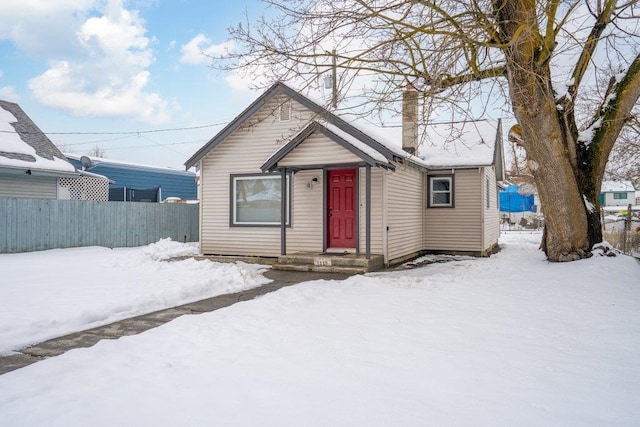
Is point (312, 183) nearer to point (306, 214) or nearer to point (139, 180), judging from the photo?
point (306, 214)

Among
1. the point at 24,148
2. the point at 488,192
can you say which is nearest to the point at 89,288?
the point at 24,148

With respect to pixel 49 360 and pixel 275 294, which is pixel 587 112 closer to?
pixel 275 294

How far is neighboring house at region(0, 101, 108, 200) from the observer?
1524cm

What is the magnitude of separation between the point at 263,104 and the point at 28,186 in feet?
31.9

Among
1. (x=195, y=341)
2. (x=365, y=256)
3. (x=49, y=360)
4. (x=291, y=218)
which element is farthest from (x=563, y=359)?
(x=291, y=218)

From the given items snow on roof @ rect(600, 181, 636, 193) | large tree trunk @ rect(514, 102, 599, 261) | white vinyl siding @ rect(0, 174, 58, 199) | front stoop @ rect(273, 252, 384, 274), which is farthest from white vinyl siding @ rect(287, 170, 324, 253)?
Answer: snow on roof @ rect(600, 181, 636, 193)

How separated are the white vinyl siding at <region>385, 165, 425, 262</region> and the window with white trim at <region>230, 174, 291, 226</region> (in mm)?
2730

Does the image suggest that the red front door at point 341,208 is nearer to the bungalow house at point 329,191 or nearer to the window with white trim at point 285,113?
the bungalow house at point 329,191

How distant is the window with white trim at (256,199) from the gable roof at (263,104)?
1102 millimetres

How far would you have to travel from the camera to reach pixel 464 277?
8.68m

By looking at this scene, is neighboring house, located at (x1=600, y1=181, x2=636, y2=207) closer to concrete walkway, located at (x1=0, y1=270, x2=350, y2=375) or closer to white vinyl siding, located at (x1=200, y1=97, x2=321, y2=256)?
white vinyl siding, located at (x1=200, y1=97, x2=321, y2=256)

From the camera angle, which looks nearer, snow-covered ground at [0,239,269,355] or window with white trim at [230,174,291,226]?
snow-covered ground at [0,239,269,355]

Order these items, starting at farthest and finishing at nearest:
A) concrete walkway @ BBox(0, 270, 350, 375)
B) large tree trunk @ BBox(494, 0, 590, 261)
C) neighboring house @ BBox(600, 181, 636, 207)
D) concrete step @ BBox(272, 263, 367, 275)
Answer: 1. neighboring house @ BBox(600, 181, 636, 207)
2. concrete step @ BBox(272, 263, 367, 275)
3. large tree trunk @ BBox(494, 0, 590, 261)
4. concrete walkway @ BBox(0, 270, 350, 375)

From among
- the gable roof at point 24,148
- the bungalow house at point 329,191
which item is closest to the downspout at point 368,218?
the bungalow house at point 329,191
